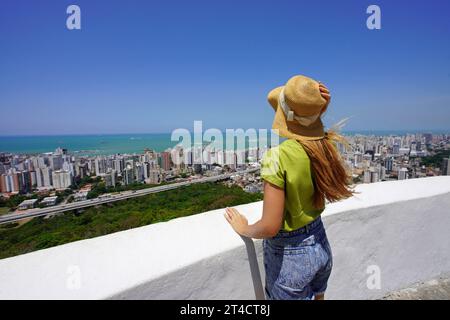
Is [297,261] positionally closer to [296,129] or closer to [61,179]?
[296,129]

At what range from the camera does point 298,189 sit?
1101 millimetres

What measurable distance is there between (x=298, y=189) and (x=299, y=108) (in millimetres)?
332

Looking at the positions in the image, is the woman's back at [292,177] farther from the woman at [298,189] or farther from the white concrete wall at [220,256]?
the white concrete wall at [220,256]

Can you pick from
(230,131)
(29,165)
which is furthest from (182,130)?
(29,165)

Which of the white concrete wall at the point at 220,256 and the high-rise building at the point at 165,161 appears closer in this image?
the white concrete wall at the point at 220,256

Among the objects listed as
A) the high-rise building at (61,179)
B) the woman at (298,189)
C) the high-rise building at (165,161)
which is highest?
the woman at (298,189)

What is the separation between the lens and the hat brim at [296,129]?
113cm

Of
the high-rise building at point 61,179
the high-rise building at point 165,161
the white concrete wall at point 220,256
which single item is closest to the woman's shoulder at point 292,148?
the white concrete wall at point 220,256

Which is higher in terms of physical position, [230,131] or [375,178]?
[230,131]

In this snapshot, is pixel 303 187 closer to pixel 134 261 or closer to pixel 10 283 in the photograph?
pixel 134 261

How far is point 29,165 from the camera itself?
6934 millimetres

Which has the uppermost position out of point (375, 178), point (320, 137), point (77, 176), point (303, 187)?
point (320, 137)

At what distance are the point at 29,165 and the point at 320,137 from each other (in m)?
8.00

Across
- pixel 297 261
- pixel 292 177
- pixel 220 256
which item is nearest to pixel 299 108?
pixel 292 177
